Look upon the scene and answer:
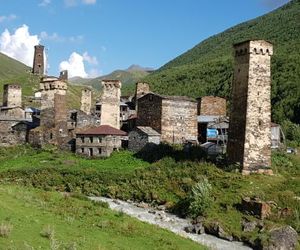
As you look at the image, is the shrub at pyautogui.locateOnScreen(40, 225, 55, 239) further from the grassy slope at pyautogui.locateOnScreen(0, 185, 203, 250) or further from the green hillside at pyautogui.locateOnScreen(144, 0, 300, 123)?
the green hillside at pyautogui.locateOnScreen(144, 0, 300, 123)

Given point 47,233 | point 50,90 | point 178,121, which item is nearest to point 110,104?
point 50,90

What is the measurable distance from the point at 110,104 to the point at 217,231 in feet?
84.8

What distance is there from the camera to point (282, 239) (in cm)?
2728

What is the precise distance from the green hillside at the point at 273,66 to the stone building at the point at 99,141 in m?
28.5

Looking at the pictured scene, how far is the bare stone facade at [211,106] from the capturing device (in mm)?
57812

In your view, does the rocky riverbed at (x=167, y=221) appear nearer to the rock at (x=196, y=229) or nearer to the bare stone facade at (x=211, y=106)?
the rock at (x=196, y=229)

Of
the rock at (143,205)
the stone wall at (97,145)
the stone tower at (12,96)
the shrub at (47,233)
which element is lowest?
the rock at (143,205)

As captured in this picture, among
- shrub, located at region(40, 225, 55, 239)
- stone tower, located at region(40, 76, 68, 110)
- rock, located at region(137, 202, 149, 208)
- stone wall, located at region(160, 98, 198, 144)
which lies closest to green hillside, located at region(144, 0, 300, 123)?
stone wall, located at region(160, 98, 198, 144)

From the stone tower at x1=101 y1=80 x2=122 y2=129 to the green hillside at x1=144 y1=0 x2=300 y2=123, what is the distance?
24.9 meters

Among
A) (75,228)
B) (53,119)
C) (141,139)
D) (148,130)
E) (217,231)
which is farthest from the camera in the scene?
(53,119)

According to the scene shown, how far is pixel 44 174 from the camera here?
41.2 meters

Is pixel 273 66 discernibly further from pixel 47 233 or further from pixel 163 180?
pixel 47 233

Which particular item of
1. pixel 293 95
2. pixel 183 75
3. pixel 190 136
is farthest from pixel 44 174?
pixel 183 75

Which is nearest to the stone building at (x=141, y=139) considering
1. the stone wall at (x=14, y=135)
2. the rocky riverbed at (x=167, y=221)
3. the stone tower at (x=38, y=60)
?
the rocky riverbed at (x=167, y=221)
